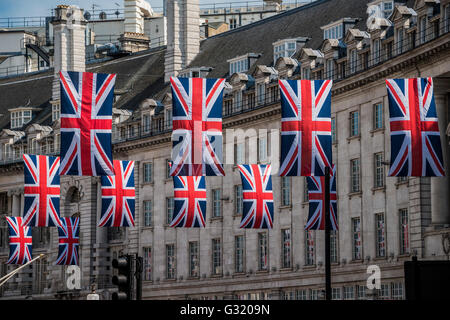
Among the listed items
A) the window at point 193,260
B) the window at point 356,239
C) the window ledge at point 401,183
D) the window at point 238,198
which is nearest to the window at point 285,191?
the window at point 238,198

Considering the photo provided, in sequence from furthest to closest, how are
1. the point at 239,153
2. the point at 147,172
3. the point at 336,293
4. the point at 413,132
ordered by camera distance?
the point at 147,172 → the point at 239,153 → the point at 336,293 → the point at 413,132

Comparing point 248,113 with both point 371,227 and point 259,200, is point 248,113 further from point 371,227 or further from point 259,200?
point 259,200

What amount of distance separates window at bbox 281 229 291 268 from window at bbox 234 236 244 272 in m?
5.09

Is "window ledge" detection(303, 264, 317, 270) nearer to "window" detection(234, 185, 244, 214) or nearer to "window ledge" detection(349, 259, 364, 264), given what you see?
"window ledge" detection(349, 259, 364, 264)

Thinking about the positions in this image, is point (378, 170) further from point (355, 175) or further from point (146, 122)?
point (146, 122)

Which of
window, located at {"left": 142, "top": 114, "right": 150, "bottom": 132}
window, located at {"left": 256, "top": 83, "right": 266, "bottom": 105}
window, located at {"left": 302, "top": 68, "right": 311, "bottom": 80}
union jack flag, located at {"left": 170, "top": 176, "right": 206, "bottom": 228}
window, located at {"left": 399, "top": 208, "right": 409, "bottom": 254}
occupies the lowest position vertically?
window, located at {"left": 399, "top": 208, "right": 409, "bottom": 254}

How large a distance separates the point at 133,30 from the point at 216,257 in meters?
36.3

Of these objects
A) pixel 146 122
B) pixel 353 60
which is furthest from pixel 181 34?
pixel 353 60

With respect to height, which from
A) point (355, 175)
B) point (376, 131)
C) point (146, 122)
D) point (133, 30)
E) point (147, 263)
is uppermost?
point (133, 30)

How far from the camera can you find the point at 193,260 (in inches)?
3408

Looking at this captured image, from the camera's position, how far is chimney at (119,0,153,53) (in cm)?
11294

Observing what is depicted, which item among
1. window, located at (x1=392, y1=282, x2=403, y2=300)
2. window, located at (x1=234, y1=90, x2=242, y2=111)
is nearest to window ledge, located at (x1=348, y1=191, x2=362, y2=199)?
window, located at (x1=392, y1=282, x2=403, y2=300)

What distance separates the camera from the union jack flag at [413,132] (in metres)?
42.5
